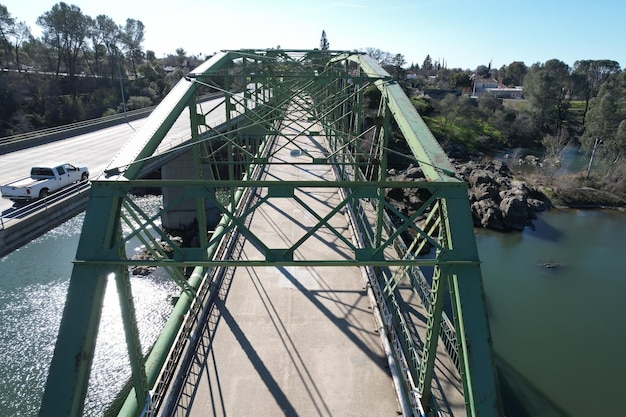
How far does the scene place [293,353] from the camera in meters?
9.38

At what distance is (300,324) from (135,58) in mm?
80199

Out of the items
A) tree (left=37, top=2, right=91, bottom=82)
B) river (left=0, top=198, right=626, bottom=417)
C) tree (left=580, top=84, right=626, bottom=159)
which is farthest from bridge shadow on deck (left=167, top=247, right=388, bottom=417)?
tree (left=37, top=2, right=91, bottom=82)

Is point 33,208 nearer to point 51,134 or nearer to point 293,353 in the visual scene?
point 293,353

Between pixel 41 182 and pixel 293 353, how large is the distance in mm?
13219

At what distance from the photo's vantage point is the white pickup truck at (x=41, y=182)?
611 inches

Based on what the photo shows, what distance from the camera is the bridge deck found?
316 inches

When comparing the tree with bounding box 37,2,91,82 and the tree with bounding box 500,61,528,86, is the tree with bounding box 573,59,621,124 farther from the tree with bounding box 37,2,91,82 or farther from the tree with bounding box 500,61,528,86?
the tree with bounding box 37,2,91,82

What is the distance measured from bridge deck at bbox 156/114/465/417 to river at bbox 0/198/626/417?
9370mm

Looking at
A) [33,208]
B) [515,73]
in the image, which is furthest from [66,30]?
[515,73]

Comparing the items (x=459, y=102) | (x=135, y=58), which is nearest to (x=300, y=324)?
(x=459, y=102)

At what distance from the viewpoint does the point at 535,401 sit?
1673cm

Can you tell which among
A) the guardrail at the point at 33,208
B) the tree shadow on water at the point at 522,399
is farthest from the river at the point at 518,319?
the guardrail at the point at 33,208

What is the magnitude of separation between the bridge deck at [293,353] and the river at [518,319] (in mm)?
9370

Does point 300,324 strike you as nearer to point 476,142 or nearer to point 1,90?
point 1,90
